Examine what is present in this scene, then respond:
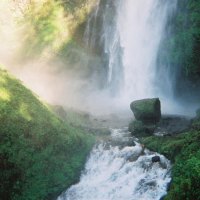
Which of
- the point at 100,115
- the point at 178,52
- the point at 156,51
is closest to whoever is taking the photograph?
the point at 100,115

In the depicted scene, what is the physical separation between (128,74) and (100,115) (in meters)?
6.87

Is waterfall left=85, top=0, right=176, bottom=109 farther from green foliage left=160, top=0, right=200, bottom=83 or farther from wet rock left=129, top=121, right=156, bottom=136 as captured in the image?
wet rock left=129, top=121, right=156, bottom=136

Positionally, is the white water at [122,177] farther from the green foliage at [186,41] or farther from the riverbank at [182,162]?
the green foliage at [186,41]

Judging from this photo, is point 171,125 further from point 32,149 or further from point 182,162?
point 32,149

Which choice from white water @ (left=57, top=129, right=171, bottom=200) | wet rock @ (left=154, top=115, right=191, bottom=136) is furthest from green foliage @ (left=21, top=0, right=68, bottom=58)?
white water @ (left=57, top=129, right=171, bottom=200)

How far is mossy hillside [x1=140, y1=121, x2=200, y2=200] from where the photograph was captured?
912cm

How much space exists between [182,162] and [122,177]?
2354 millimetres

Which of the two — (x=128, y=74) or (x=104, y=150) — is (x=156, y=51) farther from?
(x=104, y=150)

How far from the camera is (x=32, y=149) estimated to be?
1198cm

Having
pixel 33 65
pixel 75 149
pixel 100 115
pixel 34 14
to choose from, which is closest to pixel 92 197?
pixel 75 149

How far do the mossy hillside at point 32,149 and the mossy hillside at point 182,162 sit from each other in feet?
10.9

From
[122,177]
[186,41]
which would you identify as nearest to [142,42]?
[186,41]

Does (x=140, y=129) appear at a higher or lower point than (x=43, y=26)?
lower

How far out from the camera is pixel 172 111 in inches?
906
